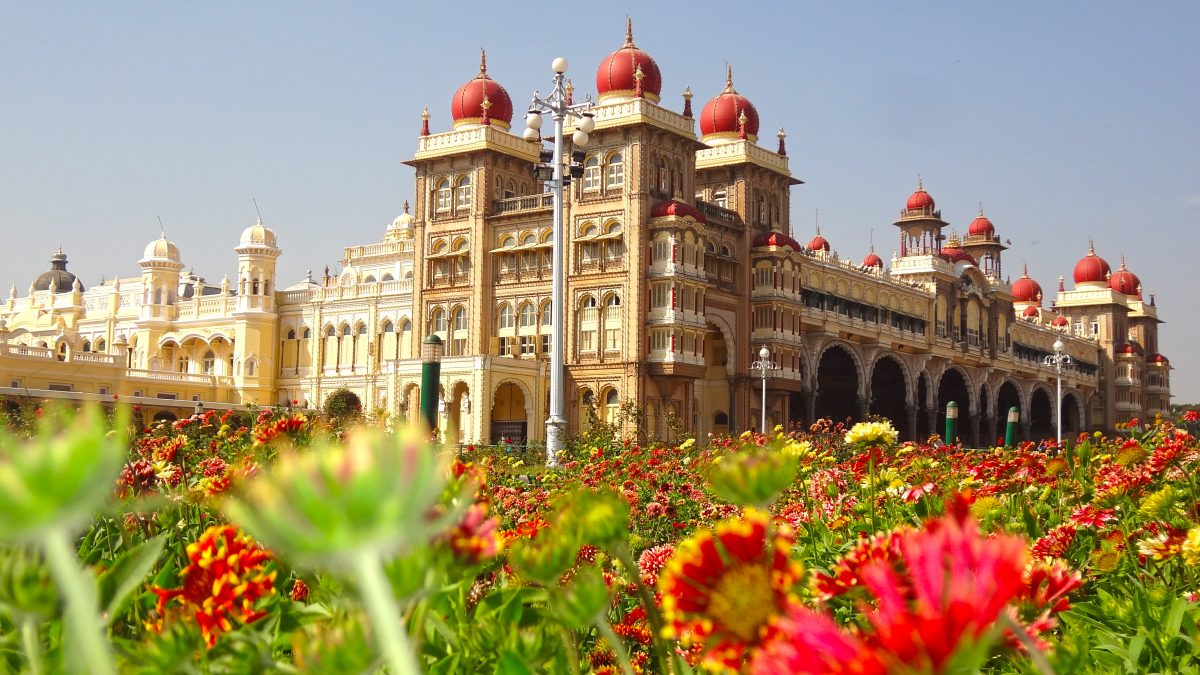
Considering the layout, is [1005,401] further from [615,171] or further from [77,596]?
[77,596]

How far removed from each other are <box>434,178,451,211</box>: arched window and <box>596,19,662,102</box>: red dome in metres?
6.87

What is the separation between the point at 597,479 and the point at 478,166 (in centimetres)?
3471

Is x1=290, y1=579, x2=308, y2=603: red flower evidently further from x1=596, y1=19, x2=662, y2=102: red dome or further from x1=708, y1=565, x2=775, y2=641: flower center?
x1=596, y1=19, x2=662, y2=102: red dome

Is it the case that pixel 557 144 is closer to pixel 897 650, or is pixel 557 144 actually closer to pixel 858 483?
pixel 858 483

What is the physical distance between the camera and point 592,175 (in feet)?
130

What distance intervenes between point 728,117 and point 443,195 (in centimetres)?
1184

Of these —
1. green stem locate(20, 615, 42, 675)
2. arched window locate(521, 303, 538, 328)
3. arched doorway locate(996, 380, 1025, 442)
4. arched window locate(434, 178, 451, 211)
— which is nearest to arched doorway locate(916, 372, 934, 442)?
arched doorway locate(996, 380, 1025, 442)

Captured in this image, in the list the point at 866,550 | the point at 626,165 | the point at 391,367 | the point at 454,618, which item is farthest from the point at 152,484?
the point at 391,367

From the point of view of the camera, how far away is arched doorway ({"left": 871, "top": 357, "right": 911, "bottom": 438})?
175ft

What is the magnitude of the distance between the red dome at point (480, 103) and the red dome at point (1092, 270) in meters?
53.0

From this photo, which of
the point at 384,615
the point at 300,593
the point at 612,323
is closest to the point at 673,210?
the point at 612,323

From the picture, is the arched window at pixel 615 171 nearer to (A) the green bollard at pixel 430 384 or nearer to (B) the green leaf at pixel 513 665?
(A) the green bollard at pixel 430 384

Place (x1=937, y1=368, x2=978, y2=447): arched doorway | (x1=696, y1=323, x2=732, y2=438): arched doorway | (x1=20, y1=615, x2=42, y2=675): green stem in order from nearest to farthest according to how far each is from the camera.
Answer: (x1=20, y1=615, x2=42, y2=675): green stem
(x1=696, y1=323, x2=732, y2=438): arched doorway
(x1=937, y1=368, x2=978, y2=447): arched doorway

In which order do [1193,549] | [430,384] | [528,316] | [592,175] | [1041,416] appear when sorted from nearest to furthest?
[1193,549] → [430,384] → [592,175] → [528,316] → [1041,416]
